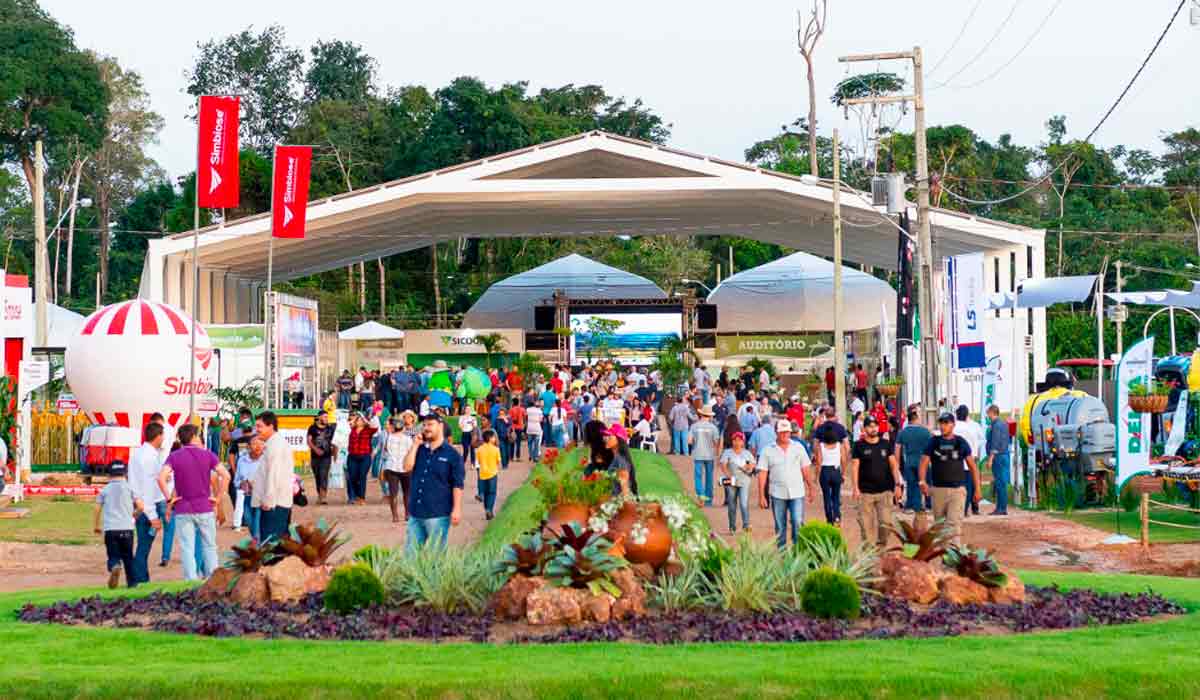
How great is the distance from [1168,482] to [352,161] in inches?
2143

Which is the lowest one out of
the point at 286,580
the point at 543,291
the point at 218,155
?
the point at 286,580

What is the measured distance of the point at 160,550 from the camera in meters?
20.9

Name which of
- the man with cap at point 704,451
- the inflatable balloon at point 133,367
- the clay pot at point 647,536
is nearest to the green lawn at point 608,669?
the clay pot at point 647,536

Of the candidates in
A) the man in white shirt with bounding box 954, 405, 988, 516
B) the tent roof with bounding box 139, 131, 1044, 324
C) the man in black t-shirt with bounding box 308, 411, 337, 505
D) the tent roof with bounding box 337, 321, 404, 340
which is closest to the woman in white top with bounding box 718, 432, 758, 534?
the man in white shirt with bounding box 954, 405, 988, 516

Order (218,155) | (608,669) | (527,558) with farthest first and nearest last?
(218,155)
(527,558)
(608,669)

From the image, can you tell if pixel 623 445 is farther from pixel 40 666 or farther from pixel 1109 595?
pixel 40 666

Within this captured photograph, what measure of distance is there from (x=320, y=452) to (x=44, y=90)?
1979 inches

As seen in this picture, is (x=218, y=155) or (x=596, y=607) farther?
(x=218, y=155)

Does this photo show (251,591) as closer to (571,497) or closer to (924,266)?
(571,497)

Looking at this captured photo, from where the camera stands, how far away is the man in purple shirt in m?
15.0

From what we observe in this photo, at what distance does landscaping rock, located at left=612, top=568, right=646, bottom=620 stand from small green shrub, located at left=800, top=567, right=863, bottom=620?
1151 mm

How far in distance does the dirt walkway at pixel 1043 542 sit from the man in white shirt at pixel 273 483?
598 centimetres


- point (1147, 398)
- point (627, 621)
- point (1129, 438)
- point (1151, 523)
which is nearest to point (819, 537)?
point (627, 621)

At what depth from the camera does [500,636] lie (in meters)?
11.2
